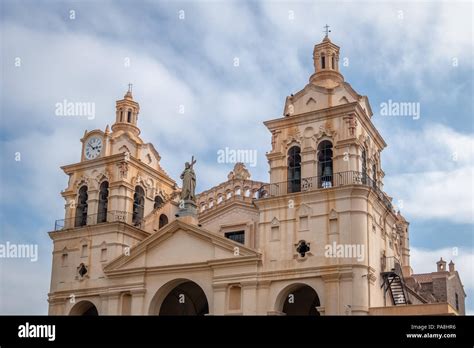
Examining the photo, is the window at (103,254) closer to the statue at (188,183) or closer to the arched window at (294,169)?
the statue at (188,183)

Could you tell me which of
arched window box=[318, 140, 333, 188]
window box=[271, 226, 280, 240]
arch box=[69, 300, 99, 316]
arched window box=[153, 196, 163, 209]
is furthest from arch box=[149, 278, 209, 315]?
arched window box=[318, 140, 333, 188]

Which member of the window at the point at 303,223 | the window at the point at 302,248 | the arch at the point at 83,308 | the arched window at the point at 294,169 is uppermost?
the arched window at the point at 294,169

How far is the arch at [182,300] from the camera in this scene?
4041 centimetres

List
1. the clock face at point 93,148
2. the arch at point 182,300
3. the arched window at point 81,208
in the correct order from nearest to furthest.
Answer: the arch at point 182,300, the arched window at point 81,208, the clock face at point 93,148

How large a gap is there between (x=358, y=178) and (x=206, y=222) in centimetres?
1077

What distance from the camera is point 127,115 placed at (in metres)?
47.1

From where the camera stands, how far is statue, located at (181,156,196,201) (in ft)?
136

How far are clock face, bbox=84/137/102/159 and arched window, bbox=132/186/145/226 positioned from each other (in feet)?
11.3

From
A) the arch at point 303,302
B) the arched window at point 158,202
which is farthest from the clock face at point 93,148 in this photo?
the arch at point 303,302

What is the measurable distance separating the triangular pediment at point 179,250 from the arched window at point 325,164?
5.16 m

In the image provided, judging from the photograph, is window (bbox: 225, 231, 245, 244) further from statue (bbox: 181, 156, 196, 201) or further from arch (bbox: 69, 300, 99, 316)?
arch (bbox: 69, 300, 99, 316)
